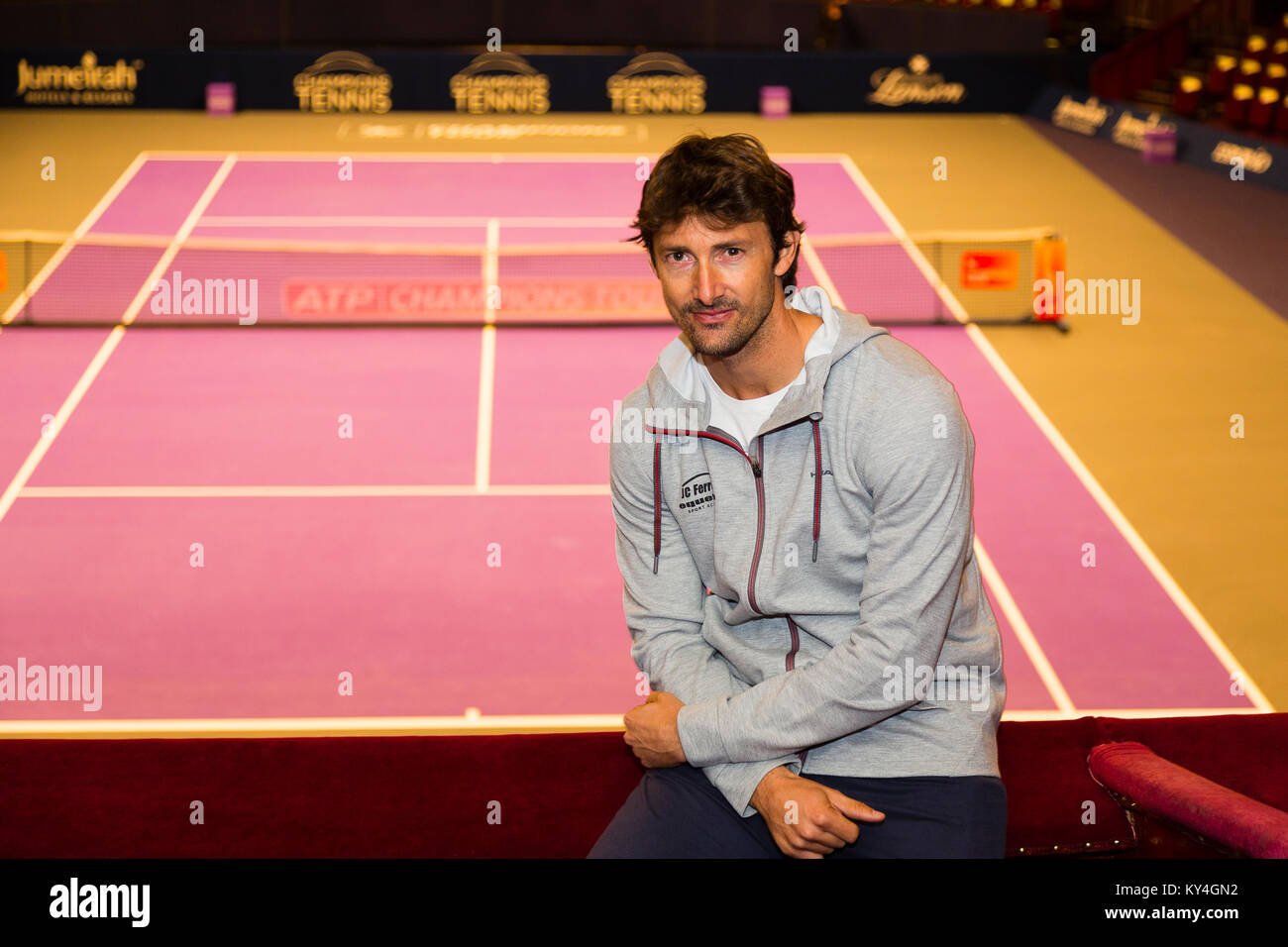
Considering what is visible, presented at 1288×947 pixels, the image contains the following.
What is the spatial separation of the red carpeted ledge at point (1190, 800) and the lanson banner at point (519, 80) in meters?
17.7

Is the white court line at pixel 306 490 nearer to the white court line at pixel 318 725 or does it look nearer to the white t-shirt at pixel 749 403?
the white court line at pixel 318 725

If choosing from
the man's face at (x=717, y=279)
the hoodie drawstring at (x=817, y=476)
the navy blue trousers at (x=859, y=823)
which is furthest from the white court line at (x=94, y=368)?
the hoodie drawstring at (x=817, y=476)

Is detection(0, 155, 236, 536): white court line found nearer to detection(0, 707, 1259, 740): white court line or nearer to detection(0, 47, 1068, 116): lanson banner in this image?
detection(0, 707, 1259, 740): white court line

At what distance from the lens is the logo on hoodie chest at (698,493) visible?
3455mm

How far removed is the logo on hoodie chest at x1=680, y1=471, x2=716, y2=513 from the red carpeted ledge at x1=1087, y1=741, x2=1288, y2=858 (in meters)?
1.23

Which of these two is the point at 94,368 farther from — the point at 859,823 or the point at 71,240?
the point at 859,823

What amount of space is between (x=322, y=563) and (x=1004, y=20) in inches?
732

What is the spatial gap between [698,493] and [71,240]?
361 inches

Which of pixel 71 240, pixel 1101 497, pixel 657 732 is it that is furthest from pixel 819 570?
pixel 71 240

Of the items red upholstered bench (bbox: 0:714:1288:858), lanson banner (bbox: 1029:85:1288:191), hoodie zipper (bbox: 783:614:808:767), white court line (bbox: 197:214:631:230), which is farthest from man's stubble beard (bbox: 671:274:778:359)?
lanson banner (bbox: 1029:85:1288:191)

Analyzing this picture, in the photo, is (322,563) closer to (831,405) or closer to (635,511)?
(635,511)

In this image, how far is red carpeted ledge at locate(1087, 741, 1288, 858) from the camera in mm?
3057

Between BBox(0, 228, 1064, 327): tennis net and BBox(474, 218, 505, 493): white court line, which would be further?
BBox(0, 228, 1064, 327): tennis net
